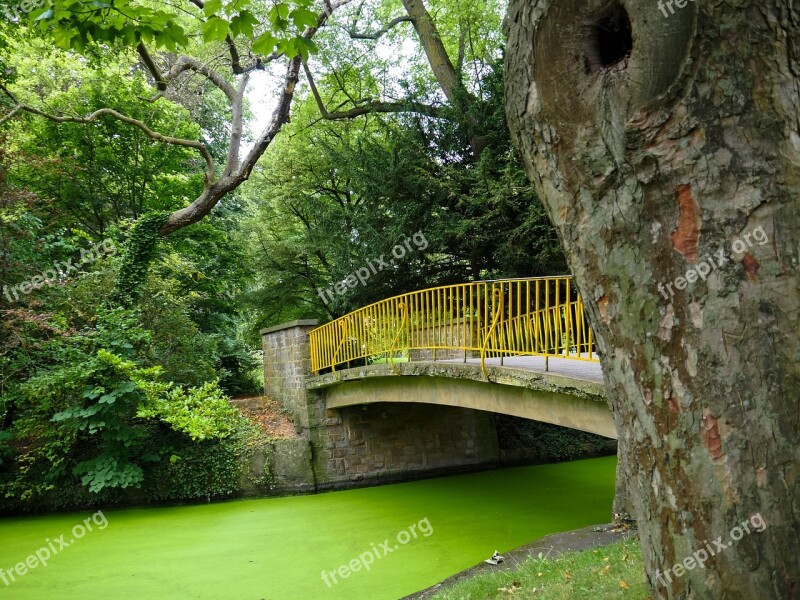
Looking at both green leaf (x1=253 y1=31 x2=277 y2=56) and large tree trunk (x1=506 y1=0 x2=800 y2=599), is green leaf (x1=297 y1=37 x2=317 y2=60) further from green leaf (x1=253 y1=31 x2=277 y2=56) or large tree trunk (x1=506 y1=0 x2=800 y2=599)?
large tree trunk (x1=506 y1=0 x2=800 y2=599)

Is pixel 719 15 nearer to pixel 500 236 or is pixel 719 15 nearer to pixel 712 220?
pixel 712 220

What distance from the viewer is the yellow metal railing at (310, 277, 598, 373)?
17.5 feet

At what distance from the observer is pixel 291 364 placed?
1124cm

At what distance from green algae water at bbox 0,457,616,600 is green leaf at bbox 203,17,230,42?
4.70 m

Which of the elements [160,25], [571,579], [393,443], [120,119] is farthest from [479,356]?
[120,119]

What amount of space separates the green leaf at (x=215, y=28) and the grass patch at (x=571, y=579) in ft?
12.3

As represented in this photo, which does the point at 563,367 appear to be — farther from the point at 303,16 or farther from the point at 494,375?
the point at 303,16

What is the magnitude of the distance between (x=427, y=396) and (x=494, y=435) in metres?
4.55

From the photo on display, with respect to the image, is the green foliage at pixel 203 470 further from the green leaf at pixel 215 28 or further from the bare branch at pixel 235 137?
the green leaf at pixel 215 28

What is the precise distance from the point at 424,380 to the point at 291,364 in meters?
4.21

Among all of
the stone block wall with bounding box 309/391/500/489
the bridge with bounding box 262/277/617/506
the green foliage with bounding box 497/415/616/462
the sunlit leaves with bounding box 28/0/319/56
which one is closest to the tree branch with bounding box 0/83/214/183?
the bridge with bounding box 262/277/617/506

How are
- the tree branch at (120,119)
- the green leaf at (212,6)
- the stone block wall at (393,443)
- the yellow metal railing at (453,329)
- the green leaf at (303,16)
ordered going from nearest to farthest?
the green leaf at (212,6) → the green leaf at (303,16) → the yellow metal railing at (453,329) → the tree branch at (120,119) → the stone block wall at (393,443)

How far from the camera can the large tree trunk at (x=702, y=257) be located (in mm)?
1330

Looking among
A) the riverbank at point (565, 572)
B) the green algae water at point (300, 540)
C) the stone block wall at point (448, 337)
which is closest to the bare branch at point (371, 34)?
the stone block wall at point (448, 337)
